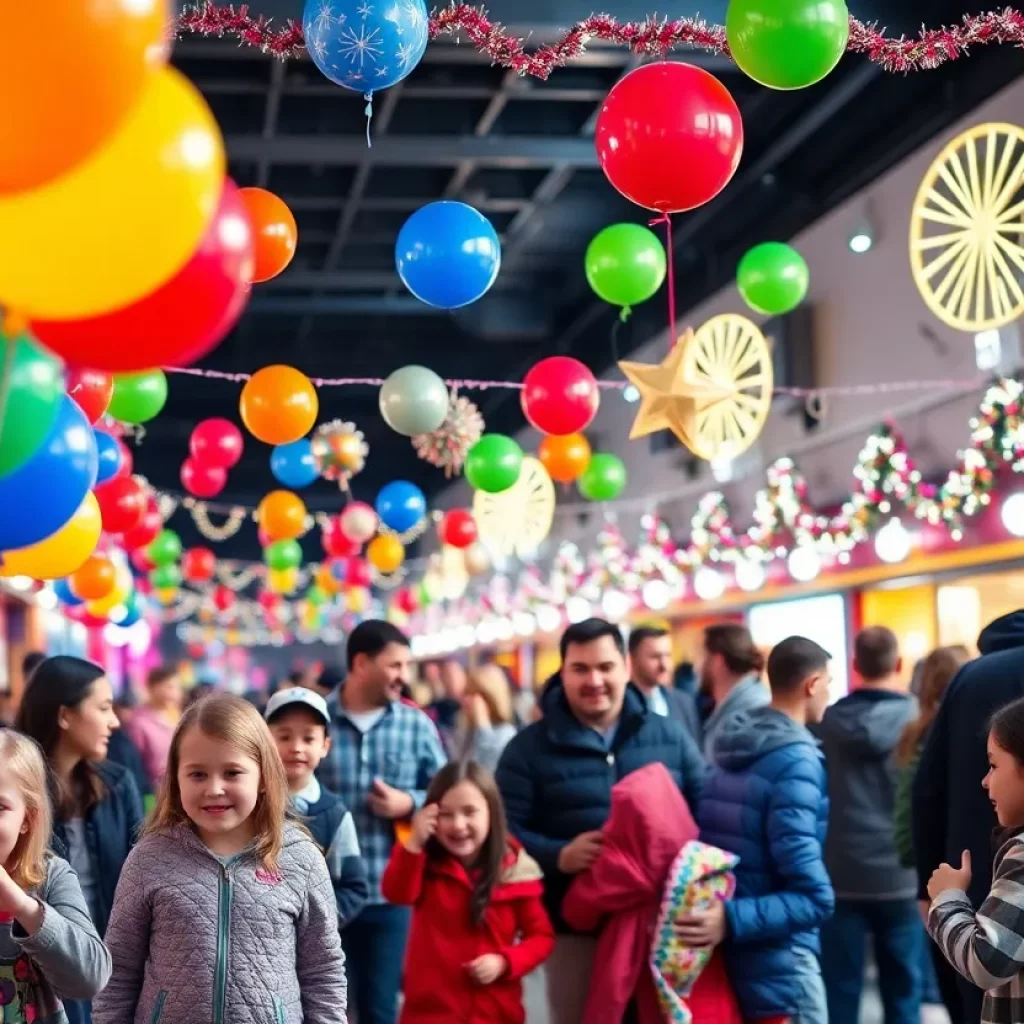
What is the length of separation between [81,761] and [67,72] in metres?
2.95

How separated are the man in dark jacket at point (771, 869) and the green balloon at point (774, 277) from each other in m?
3.27

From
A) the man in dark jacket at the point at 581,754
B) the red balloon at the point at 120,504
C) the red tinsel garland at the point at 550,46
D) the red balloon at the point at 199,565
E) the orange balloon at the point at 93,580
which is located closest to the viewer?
the man in dark jacket at the point at 581,754

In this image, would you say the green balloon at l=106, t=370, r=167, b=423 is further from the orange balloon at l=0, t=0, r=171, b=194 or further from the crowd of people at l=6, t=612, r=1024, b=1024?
the orange balloon at l=0, t=0, r=171, b=194

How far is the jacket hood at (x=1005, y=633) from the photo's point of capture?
13.1 ft

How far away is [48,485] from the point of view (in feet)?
7.61

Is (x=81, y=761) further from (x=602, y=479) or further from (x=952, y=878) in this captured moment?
(x=602, y=479)

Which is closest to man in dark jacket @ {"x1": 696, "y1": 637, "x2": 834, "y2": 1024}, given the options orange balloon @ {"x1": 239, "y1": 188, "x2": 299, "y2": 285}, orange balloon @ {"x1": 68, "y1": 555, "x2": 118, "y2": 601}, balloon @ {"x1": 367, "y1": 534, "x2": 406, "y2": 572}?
orange balloon @ {"x1": 239, "y1": 188, "x2": 299, "y2": 285}

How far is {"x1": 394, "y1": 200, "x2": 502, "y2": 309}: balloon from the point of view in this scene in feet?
15.9

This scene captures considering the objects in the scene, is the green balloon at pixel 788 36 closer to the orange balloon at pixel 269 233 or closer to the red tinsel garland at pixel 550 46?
the red tinsel garland at pixel 550 46

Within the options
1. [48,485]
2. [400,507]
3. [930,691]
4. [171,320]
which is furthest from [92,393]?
[400,507]

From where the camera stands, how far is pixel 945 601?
9.23 meters

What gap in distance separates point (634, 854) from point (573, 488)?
1280cm

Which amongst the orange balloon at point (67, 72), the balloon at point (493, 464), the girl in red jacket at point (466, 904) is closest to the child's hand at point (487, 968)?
the girl in red jacket at point (466, 904)

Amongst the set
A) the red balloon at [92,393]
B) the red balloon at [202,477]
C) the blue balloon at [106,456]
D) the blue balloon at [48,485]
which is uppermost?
the red balloon at [202,477]
